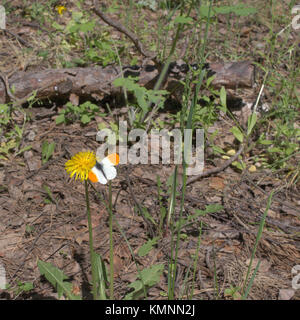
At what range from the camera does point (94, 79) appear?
2.82 meters

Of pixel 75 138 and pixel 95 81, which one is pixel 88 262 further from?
pixel 95 81

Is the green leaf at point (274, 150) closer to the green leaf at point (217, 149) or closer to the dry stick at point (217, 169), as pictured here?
the dry stick at point (217, 169)

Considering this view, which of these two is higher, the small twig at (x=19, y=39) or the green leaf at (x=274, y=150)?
the small twig at (x=19, y=39)

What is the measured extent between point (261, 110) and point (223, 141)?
0.45m

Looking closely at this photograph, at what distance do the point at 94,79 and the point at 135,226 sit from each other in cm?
131

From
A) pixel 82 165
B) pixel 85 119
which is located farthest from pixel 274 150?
pixel 82 165

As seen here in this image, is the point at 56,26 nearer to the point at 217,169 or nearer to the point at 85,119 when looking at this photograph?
the point at 85,119

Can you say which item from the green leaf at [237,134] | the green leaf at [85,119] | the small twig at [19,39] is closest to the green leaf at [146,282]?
the green leaf at [237,134]

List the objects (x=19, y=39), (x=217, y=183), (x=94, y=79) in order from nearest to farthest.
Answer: (x=217, y=183) < (x=94, y=79) < (x=19, y=39)

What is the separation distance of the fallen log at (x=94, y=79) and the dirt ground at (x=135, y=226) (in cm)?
42

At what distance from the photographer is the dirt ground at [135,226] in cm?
177

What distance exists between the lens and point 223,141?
2693 millimetres

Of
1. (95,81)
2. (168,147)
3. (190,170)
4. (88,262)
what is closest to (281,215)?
(190,170)
